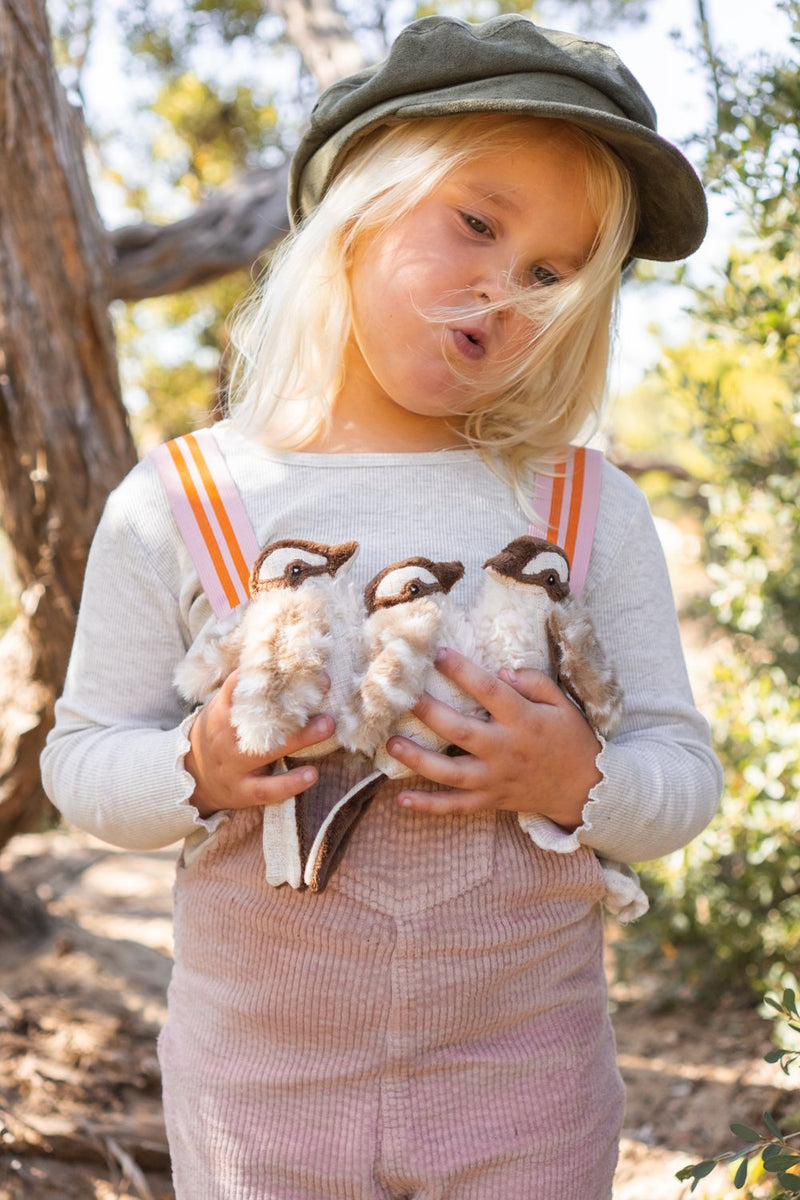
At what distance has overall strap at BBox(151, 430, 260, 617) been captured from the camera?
151 centimetres

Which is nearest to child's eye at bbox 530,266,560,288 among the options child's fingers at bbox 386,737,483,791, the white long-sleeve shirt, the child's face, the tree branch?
the child's face

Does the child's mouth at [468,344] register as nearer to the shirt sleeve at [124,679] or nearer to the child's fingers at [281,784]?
the shirt sleeve at [124,679]

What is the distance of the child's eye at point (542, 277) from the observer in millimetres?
1573

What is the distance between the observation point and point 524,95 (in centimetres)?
147

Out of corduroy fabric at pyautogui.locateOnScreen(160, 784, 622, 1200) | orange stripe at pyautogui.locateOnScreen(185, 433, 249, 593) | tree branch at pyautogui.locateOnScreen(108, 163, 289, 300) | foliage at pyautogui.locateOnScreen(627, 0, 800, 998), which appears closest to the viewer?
corduroy fabric at pyautogui.locateOnScreen(160, 784, 622, 1200)

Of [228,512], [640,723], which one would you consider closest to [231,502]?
[228,512]

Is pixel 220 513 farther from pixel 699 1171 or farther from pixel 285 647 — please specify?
pixel 699 1171

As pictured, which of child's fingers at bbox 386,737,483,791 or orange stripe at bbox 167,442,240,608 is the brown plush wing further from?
orange stripe at bbox 167,442,240,608

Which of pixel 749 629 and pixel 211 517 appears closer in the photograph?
pixel 211 517

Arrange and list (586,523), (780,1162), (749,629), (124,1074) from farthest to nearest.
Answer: (749,629) → (124,1074) → (586,523) → (780,1162)

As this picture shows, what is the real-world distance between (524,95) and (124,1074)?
225 centimetres

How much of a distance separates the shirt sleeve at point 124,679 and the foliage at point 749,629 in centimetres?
140

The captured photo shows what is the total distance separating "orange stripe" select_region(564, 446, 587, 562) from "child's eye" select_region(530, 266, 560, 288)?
29 centimetres

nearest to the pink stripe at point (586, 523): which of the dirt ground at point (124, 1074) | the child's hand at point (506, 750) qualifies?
the child's hand at point (506, 750)
